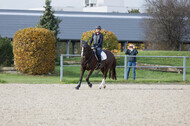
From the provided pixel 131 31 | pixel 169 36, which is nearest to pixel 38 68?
pixel 169 36

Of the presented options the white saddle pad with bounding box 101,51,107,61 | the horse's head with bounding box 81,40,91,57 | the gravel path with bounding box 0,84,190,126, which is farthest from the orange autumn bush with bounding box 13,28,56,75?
the gravel path with bounding box 0,84,190,126

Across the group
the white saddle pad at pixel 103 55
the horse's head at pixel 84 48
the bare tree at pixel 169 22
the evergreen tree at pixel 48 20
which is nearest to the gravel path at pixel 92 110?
the horse's head at pixel 84 48

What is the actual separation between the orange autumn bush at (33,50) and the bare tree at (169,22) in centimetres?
2033

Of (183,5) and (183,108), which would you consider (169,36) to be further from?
(183,108)

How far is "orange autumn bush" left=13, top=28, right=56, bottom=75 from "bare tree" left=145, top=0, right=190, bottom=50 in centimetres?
2033

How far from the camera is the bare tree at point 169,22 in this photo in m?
39.7

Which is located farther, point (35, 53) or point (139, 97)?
point (35, 53)

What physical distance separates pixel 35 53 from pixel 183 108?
13.8 m

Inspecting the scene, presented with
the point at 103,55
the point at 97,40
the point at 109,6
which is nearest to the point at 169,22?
the point at 103,55

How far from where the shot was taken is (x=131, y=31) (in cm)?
4850

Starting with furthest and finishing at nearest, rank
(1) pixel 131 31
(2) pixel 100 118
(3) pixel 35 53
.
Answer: (1) pixel 131 31 < (3) pixel 35 53 < (2) pixel 100 118

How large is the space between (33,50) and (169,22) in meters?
21.8

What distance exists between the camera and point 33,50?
21641mm

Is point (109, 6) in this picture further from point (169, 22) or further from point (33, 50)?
point (33, 50)
